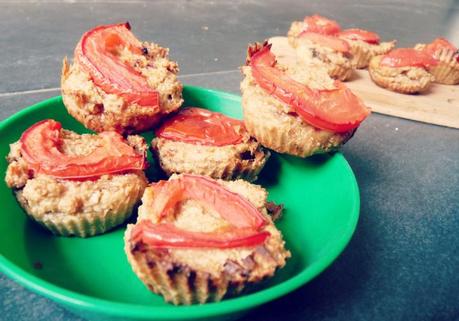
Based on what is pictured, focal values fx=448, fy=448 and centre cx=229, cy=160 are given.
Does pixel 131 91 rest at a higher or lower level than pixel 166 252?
higher

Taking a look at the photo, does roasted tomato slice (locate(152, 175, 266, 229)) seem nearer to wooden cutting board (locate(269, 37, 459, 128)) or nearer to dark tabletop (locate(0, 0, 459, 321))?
dark tabletop (locate(0, 0, 459, 321))

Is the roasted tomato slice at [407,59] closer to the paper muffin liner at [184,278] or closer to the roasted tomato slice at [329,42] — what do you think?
the roasted tomato slice at [329,42]

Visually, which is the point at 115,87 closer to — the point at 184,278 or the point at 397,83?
the point at 184,278

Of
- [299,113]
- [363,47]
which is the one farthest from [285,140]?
[363,47]

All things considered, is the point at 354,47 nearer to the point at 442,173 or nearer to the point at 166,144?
the point at 442,173

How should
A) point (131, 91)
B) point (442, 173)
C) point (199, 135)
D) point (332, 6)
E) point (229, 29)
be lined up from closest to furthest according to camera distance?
point (131, 91), point (199, 135), point (442, 173), point (229, 29), point (332, 6)

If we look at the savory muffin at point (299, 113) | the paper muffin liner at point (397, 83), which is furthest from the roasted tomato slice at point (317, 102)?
the paper muffin liner at point (397, 83)

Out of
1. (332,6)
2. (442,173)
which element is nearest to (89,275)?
(442,173)
